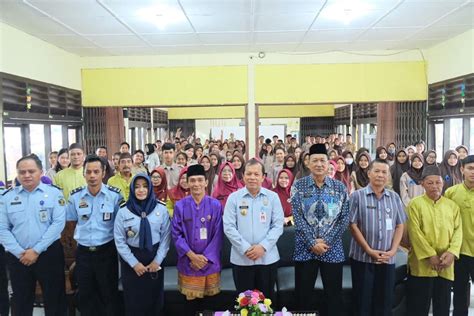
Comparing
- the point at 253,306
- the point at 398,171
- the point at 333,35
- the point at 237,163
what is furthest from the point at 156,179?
the point at 333,35

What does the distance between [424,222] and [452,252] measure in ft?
0.90

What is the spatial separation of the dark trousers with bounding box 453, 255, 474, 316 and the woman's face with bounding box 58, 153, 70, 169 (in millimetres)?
4317

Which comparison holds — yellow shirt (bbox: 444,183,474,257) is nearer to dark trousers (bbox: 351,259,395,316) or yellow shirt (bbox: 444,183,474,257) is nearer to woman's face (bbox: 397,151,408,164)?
dark trousers (bbox: 351,259,395,316)

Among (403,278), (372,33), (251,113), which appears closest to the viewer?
(403,278)

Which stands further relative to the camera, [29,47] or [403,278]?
[29,47]

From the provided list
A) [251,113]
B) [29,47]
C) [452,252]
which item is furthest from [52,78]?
[452,252]

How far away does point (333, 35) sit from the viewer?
19.5ft

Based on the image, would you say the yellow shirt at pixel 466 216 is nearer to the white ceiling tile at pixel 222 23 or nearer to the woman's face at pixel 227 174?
the woman's face at pixel 227 174

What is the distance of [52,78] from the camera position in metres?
6.25

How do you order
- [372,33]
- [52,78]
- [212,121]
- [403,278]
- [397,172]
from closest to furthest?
[403,278]
[397,172]
[372,33]
[52,78]
[212,121]

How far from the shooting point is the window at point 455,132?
20.8ft

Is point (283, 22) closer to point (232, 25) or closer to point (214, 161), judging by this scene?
point (232, 25)

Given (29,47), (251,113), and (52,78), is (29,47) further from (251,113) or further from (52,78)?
(251,113)

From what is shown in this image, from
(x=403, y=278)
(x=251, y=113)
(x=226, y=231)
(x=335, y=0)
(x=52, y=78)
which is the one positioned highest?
(x=335, y=0)
